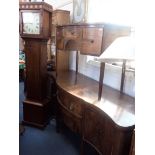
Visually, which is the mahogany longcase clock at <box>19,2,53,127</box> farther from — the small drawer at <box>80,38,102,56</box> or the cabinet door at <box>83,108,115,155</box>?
the cabinet door at <box>83,108,115,155</box>

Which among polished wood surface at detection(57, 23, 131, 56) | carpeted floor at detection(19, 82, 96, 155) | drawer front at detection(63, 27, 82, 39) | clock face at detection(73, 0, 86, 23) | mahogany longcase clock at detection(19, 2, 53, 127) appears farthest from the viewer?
clock face at detection(73, 0, 86, 23)

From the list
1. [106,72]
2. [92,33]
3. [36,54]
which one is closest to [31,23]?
[36,54]

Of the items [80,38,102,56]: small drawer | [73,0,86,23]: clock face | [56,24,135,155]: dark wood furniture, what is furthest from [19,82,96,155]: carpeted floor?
[73,0,86,23]: clock face

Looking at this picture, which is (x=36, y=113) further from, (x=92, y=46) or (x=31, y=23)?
(x=92, y=46)

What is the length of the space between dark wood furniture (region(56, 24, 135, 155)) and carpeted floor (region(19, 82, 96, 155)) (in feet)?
0.81

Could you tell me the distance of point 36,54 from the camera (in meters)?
2.28

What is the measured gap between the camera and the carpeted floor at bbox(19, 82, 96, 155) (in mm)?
1990

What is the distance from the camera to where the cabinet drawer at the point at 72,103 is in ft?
5.27

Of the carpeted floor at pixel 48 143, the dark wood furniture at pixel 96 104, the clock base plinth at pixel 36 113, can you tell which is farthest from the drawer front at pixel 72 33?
the carpeted floor at pixel 48 143

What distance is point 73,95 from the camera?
1632 mm
